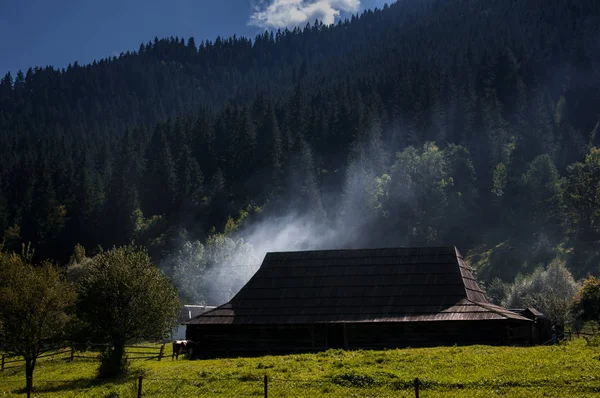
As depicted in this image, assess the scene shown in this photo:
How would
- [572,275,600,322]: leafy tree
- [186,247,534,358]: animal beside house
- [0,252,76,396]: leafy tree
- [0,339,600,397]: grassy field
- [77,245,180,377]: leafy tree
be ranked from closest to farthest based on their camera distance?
[0,339,600,397]: grassy field < [0,252,76,396]: leafy tree < [77,245,180,377]: leafy tree < [186,247,534,358]: animal beside house < [572,275,600,322]: leafy tree

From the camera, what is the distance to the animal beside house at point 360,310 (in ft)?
114

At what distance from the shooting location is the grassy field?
19922 mm

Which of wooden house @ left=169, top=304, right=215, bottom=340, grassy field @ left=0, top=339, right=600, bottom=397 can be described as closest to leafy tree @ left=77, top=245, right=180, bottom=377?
grassy field @ left=0, top=339, right=600, bottom=397

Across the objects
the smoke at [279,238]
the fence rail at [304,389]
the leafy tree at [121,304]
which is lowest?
the fence rail at [304,389]

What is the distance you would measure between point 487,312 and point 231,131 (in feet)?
345

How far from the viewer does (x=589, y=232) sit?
300 ft

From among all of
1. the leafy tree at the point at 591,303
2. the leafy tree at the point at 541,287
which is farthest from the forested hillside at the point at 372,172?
the leafy tree at the point at 591,303

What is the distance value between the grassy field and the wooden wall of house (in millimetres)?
5546

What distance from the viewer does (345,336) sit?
36312mm

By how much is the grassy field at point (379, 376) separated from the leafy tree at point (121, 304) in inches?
89.6

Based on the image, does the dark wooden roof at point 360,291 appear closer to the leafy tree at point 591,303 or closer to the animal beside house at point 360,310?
the animal beside house at point 360,310

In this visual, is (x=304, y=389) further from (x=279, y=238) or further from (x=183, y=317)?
(x=279, y=238)

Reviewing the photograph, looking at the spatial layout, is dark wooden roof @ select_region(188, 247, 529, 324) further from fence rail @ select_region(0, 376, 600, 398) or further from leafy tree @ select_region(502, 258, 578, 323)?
leafy tree @ select_region(502, 258, 578, 323)

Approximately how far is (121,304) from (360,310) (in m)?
14.2
